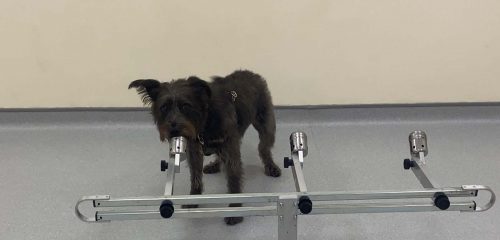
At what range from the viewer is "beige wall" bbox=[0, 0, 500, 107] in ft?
9.42

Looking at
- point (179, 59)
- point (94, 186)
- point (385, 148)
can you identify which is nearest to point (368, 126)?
point (385, 148)

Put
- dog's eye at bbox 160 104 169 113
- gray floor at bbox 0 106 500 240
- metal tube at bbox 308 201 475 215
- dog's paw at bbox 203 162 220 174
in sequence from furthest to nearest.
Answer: dog's paw at bbox 203 162 220 174
gray floor at bbox 0 106 500 240
dog's eye at bbox 160 104 169 113
metal tube at bbox 308 201 475 215

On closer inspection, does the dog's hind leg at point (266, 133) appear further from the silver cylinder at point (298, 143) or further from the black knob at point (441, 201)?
the black knob at point (441, 201)

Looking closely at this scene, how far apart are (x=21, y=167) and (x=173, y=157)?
139 centimetres

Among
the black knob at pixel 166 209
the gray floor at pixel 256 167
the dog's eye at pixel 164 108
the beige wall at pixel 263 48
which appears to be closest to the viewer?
the black knob at pixel 166 209

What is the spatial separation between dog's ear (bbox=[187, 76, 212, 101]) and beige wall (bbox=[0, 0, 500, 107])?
1.08 meters

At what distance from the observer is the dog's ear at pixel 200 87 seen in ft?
6.30

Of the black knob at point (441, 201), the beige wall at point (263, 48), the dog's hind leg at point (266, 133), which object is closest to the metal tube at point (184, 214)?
the black knob at point (441, 201)

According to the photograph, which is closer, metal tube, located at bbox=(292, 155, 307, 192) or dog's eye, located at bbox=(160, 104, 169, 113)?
metal tube, located at bbox=(292, 155, 307, 192)

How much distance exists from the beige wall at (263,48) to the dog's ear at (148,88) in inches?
40.4

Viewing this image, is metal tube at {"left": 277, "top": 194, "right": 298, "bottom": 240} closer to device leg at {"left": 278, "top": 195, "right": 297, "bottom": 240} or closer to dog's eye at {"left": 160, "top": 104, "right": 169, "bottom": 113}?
device leg at {"left": 278, "top": 195, "right": 297, "bottom": 240}

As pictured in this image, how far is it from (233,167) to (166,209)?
24.8 inches

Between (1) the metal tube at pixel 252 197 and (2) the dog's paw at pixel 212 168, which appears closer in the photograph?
(1) the metal tube at pixel 252 197

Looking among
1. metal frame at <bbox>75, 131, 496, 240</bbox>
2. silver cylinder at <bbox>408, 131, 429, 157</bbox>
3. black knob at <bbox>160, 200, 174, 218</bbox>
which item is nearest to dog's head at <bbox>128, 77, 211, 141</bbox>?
metal frame at <bbox>75, 131, 496, 240</bbox>
